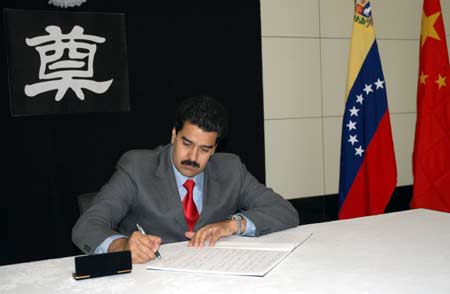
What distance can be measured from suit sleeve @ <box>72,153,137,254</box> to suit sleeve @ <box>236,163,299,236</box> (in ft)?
1.62

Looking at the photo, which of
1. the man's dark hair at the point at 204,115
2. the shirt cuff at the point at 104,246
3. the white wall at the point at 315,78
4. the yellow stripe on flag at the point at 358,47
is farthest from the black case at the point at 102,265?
the yellow stripe on flag at the point at 358,47

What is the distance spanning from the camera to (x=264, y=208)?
2197 mm

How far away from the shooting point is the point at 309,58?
402 centimetres

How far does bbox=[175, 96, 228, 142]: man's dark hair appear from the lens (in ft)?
7.35

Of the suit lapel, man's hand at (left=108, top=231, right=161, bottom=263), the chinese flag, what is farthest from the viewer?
the chinese flag

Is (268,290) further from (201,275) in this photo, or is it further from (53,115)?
(53,115)

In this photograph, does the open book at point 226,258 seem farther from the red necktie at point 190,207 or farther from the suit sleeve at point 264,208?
the red necktie at point 190,207

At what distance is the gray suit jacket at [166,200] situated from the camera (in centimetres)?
210

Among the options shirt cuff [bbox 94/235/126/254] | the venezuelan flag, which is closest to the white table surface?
shirt cuff [bbox 94/235/126/254]

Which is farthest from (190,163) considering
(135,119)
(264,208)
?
(135,119)

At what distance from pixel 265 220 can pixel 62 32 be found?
1895 millimetres

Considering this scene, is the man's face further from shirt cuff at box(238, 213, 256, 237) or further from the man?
shirt cuff at box(238, 213, 256, 237)

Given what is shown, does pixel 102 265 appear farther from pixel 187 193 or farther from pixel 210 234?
pixel 187 193

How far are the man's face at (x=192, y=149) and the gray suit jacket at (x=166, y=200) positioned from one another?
0.25 ft
